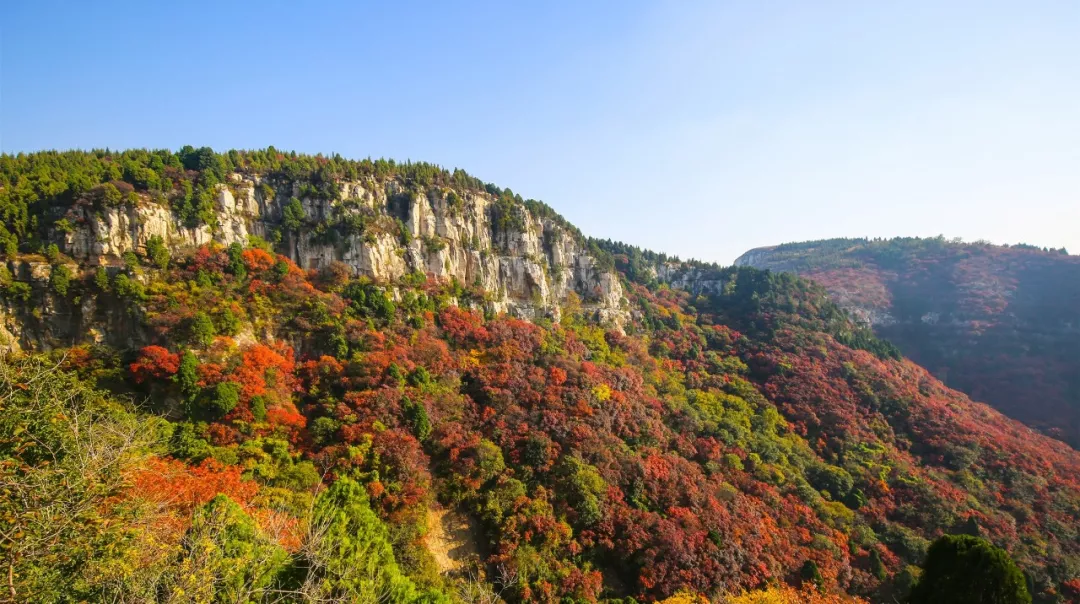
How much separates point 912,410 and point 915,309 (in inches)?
2273

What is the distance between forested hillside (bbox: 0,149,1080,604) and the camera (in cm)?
1516

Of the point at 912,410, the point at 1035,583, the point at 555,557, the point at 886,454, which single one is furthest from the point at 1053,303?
the point at 555,557

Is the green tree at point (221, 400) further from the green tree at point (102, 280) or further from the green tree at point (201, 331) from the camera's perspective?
the green tree at point (102, 280)

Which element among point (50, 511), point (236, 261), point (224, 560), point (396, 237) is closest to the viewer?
point (50, 511)

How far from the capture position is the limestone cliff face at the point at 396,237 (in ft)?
120

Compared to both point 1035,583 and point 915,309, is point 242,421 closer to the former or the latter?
point 1035,583

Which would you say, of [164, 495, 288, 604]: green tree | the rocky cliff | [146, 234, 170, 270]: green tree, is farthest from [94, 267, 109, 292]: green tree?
[164, 495, 288, 604]: green tree

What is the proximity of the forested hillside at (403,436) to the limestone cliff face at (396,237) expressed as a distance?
1.42 ft

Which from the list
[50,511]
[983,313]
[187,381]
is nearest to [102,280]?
[187,381]

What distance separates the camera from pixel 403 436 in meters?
30.5

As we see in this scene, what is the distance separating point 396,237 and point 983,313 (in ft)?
353

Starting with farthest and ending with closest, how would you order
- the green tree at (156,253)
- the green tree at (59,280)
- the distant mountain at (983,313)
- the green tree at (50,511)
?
the distant mountain at (983,313), the green tree at (156,253), the green tree at (59,280), the green tree at (50,511)

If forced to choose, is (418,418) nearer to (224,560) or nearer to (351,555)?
(351,555)

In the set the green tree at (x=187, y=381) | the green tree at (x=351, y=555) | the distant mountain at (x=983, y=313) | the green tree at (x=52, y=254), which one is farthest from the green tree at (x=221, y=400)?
the distant mountain at (x=983, y=313)
